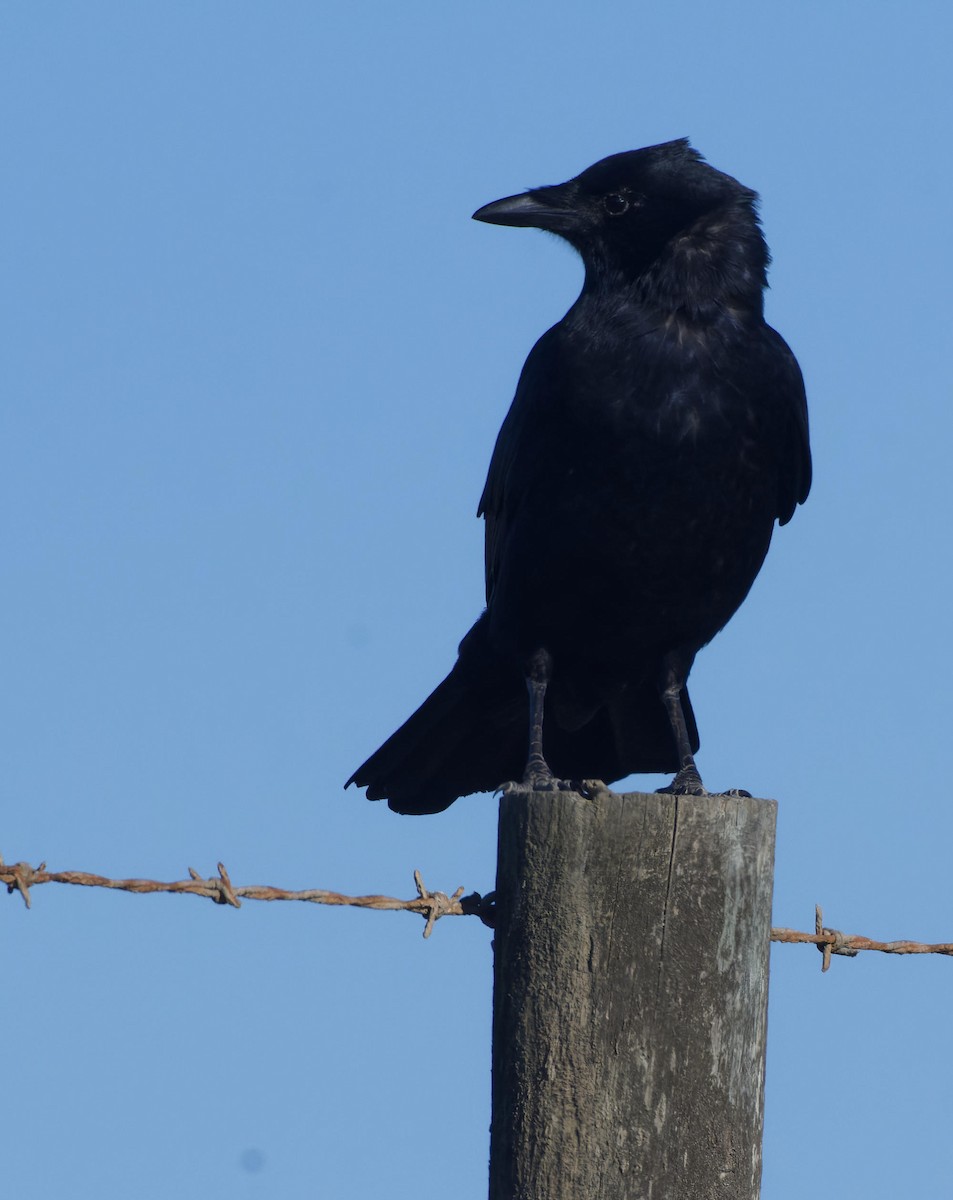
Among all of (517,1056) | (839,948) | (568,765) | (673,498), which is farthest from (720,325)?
(517,1056)

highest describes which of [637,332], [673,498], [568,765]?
[637,332]

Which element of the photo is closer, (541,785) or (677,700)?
(541,785)

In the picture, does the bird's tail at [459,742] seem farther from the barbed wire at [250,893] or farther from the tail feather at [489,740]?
the barbed wire at [250,893]

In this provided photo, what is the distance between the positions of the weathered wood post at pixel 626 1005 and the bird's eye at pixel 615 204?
2.74 metres

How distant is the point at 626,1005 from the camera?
9.21 feet

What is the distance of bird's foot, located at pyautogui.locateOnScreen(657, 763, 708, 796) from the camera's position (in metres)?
4.86

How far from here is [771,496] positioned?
5027 mm

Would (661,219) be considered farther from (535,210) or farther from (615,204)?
(535,210)

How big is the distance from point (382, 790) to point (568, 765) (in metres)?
0.75

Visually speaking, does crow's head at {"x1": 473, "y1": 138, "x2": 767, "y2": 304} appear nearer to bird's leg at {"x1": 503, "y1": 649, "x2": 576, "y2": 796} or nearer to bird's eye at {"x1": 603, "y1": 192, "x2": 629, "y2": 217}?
bird's eye at {"x1": 603, "y1": 192, "x2": 629, "y2": 217}

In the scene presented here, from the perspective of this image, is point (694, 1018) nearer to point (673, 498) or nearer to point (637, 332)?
point (673, 498)

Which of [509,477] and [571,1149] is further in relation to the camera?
[509,477]

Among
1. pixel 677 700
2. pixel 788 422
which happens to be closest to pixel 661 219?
pixel 788 422

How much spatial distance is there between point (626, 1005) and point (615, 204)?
10.3 ft
